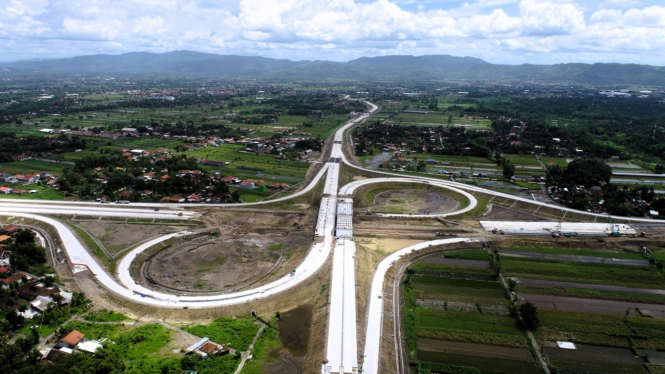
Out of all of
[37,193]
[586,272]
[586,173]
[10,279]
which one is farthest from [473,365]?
[37,193]

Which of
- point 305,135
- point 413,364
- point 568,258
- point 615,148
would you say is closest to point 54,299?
point 413,364

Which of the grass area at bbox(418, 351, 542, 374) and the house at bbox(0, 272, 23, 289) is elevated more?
the house at bbox(0, 272, 23, 289)

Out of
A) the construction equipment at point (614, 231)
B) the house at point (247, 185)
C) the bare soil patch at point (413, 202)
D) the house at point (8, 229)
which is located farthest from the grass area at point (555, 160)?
the house at point (8, 229)

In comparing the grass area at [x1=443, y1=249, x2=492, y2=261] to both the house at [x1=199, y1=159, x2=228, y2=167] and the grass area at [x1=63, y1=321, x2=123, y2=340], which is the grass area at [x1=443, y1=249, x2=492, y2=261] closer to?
the grass area at [x1=63, y1=321, x2=123, y2=340]

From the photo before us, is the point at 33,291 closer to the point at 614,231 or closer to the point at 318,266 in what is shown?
the point at 318,266

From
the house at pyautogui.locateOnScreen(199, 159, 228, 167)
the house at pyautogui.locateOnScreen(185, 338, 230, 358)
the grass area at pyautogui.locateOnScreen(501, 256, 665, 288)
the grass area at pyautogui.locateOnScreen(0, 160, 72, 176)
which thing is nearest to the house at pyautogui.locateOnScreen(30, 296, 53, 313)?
the house at pyautogui.locateOnScreen(185, 338, 230, 358)
